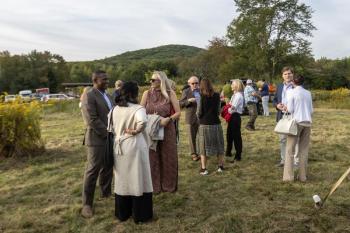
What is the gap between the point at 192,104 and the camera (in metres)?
7.64

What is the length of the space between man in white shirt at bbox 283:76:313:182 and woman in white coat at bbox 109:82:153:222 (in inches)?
109

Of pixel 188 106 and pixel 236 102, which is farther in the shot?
pixel 236 102

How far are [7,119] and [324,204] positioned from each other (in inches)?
258

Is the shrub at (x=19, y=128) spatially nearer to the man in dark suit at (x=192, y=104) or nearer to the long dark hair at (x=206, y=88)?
the man in dark suit at (x=192, y=104)

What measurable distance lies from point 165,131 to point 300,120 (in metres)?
2.16

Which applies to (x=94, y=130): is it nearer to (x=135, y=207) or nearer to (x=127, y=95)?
(x=127, y=95)

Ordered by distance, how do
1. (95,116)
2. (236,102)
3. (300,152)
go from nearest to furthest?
1. (95,116)
2. (300,152)
3. (236,102)

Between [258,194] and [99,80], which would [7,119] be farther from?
[258,194]

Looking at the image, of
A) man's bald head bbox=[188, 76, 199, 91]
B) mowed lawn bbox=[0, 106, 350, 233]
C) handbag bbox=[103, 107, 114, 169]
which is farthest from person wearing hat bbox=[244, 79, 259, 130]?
handbag bbox=[103, 107, 114, 169]

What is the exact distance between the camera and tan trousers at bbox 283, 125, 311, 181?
6.37m

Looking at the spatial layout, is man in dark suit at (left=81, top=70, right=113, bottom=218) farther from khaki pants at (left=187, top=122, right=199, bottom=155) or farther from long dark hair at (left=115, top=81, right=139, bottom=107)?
khaki pants at (left=187, top=122, right=199, bottom=155)

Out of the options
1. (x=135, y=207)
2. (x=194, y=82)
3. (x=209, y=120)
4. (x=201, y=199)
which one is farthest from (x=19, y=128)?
(x=135, y=207)

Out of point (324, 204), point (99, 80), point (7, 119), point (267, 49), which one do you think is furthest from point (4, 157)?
point (267, 49)

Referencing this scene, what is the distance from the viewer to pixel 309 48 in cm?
4578
